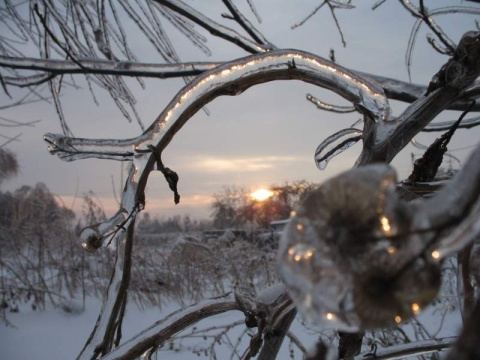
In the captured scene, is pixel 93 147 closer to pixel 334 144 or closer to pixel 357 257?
pixel 334 144

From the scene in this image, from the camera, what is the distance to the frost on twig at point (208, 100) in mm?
673

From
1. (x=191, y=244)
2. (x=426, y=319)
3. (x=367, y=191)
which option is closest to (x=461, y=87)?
(x=367, y=191)

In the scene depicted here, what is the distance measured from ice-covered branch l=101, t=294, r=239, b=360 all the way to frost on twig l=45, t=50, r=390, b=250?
17cm

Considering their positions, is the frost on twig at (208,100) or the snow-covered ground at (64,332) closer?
the frost on twig at (208,100)

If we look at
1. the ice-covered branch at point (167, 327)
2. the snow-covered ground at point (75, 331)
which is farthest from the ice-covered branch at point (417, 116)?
the snow-covered ground at point (75, 331)

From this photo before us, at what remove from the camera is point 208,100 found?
2.31 ft

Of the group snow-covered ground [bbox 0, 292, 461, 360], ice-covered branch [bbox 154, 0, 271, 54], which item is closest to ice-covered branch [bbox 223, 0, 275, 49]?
ice-covered branch [bbox 154, 0, 271, 54]

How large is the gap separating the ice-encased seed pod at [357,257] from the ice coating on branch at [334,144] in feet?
1.69

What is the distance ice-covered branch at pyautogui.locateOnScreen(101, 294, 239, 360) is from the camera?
27.4 inches

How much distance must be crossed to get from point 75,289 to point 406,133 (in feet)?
18.4

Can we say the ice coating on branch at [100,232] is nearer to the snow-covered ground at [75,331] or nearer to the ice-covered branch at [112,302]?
the ice-covered branch at [112,302]

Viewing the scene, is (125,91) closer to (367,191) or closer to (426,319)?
(367,191)

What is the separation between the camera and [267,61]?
0.68m

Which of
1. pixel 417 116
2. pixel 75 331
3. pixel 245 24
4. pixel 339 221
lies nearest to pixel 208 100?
pixel 417 116
